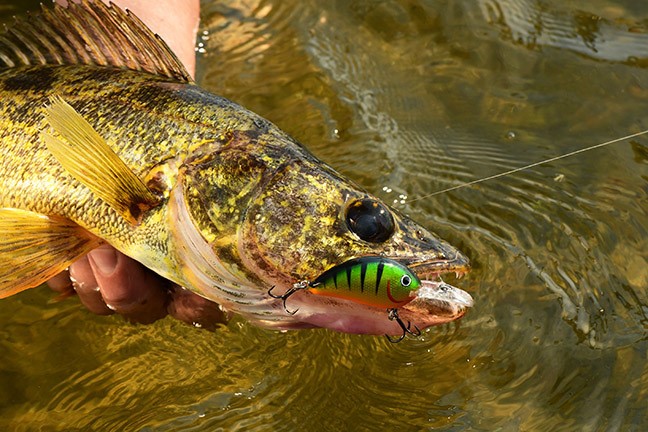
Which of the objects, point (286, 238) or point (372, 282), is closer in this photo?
point (372, 282)

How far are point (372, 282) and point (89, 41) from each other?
4.69 ft

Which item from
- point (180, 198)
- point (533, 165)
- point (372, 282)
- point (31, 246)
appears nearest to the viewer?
point (372, 282)

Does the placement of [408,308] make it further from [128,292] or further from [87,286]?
[87,286]

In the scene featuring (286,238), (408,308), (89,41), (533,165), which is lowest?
(533,165)

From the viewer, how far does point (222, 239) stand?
271 centimetres

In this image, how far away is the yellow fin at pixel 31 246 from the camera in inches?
114

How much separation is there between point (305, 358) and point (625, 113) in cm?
219

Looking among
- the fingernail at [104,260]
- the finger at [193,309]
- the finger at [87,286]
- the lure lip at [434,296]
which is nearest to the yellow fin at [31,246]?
the fingernail at [104,260]

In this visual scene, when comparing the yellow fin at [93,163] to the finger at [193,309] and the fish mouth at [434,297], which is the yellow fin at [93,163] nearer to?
the finger at [193,309]

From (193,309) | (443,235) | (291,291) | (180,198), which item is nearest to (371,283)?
(291,291)

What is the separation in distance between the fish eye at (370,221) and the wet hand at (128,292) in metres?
0.85

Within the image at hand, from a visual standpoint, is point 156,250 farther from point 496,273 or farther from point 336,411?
point 496,273

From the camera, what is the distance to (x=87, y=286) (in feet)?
11.2

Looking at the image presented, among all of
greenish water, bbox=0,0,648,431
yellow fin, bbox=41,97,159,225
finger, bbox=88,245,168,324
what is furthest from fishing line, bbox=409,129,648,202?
yellow fin, bbox=41,97,159,225
